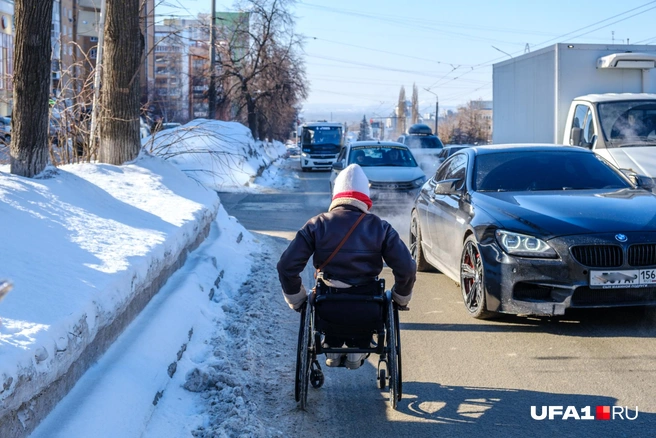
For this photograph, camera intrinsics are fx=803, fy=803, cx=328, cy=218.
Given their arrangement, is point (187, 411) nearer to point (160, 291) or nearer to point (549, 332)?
point (160, 291)

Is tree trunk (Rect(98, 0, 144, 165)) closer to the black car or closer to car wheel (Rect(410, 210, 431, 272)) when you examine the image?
car wheel (Rect(410, 210, 431, 272))

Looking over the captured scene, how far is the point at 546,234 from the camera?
6.67 m

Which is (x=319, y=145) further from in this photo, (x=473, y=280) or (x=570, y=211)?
(x=570, y=211)

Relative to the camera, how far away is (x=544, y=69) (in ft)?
50.6

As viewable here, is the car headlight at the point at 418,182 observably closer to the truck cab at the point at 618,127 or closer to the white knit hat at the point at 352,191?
the truck cab at the point at 618,127

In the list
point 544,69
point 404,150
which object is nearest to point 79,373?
point 544,69

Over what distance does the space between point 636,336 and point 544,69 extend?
32.1 ft

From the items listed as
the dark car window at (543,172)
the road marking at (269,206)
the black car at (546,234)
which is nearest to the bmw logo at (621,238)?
the black car at (546,234)

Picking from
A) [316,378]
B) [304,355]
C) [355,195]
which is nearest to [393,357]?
[304,355]

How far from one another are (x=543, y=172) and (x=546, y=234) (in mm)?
1842

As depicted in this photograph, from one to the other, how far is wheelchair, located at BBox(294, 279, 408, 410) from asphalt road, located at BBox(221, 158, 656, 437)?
27cm

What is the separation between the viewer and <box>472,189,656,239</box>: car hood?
6.68m

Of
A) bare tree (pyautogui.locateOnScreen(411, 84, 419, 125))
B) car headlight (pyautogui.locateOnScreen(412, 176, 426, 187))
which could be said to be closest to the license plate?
car headlight (pyautogui.locateOnScreen(412, 176, 426, 187))

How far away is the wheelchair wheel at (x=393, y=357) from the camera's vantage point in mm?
4785
